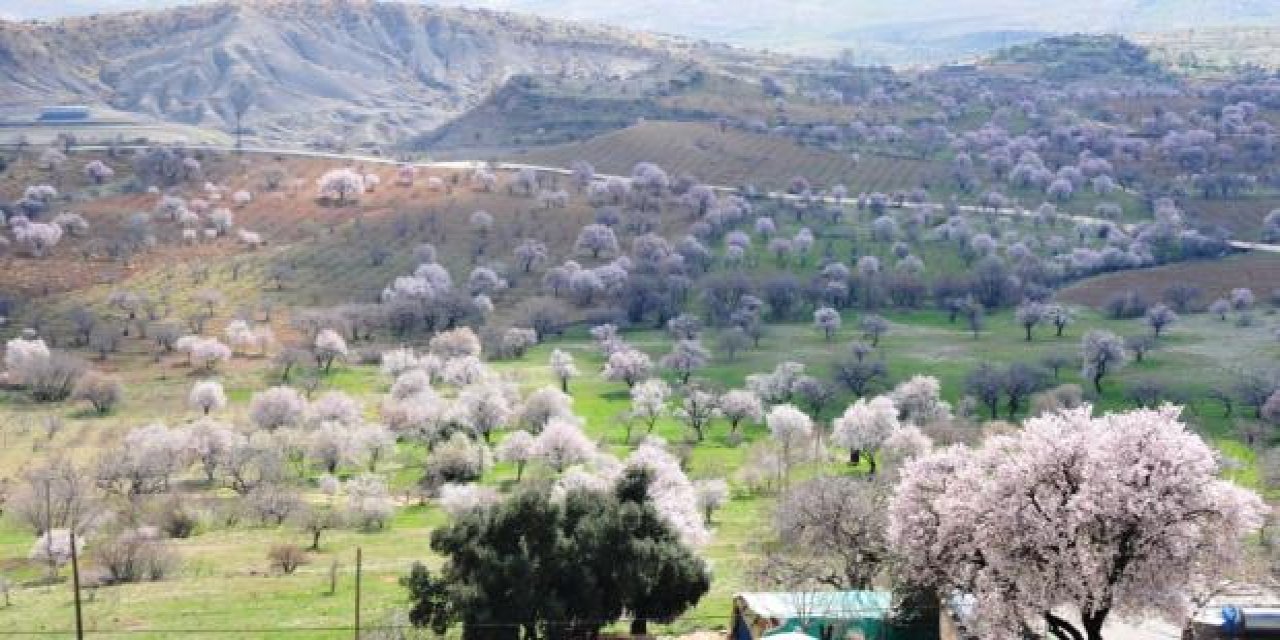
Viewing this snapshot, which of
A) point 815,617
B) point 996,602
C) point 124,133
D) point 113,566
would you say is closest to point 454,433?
point 113,566

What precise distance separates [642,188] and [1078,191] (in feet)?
180

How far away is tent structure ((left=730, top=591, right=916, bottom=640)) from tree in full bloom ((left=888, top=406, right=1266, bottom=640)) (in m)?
5.13

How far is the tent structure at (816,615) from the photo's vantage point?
1393 inches

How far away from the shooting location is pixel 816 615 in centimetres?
3594

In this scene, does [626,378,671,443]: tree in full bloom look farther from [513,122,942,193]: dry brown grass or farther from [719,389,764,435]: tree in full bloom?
[513,122,942,193]: dry brown grass

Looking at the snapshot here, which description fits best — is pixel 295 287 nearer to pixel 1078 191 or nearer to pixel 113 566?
pixel 113 566

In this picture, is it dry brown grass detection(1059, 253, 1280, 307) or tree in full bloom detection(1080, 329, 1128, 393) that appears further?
dry brown grass detection(1059, 253, 1280, 307)

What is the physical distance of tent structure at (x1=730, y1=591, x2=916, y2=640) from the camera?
35.4 m

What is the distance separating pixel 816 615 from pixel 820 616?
112mm

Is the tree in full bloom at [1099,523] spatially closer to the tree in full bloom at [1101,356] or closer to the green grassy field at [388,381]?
the green grassy field at [388,381]

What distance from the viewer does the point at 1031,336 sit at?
110500mm

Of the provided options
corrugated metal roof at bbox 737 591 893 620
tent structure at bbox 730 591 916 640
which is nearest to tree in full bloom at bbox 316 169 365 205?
tent structure at bbox 730 591 916 640

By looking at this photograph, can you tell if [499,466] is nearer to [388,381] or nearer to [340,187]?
[388,381]

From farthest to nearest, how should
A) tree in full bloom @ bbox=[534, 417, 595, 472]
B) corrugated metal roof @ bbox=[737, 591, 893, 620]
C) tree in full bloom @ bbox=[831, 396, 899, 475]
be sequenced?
tree in full bloom @ bbox=[831, 396, 899, 475] → tree in full bloom @ bbox=[534, 417, 595, 472] → corrugated metal roof @ bbox=[737, 591, 893, 620]
